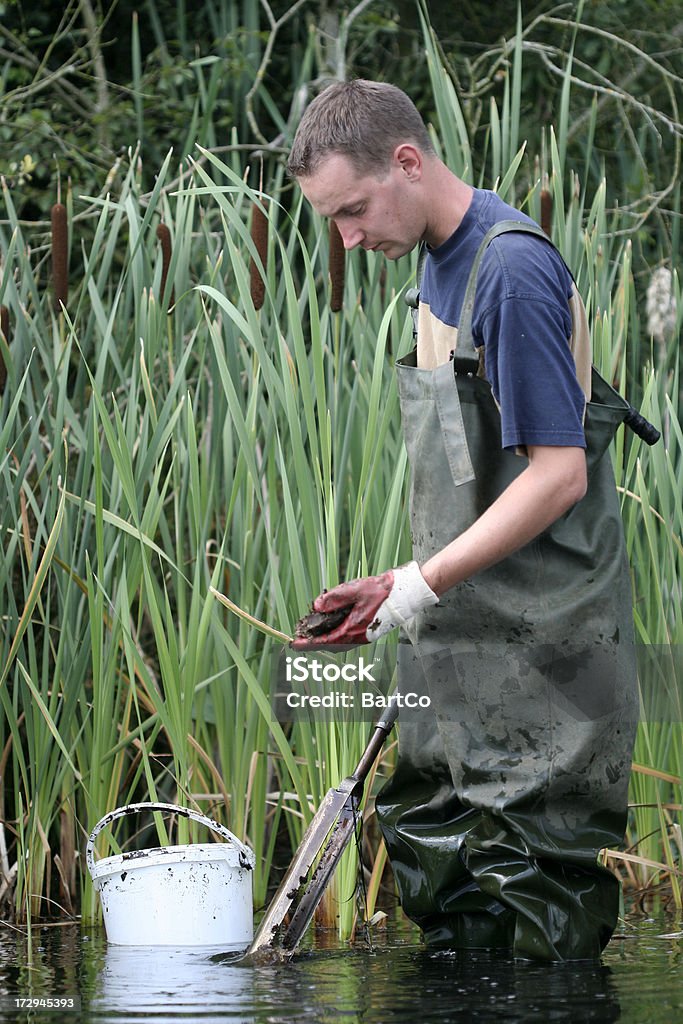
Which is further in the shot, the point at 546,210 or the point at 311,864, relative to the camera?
the point at 546,210

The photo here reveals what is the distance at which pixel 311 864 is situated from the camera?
2.27 meters

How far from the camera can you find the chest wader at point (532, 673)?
6.72 ft

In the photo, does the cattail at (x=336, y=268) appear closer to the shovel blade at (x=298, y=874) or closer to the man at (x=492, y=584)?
the man at (x=492, y=584)

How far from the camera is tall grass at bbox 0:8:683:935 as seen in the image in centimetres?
266

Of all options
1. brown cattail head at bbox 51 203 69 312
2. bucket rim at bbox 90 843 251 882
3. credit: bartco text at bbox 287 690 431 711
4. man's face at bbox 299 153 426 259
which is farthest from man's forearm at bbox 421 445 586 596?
brown cattail head at bbox 51 203 69 312

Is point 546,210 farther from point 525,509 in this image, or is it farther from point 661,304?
point 525,509

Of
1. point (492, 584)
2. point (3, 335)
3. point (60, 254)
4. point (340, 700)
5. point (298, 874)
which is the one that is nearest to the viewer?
point (492, 584)

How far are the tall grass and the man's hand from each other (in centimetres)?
66

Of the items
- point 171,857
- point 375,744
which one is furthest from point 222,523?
point 375,744

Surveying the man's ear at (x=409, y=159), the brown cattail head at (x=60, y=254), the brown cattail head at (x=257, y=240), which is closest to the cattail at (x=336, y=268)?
the brown cattail head at (x=257, y=240)

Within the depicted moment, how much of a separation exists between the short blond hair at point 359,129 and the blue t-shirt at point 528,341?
0.76 feet

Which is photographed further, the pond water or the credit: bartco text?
the credit: bartco text

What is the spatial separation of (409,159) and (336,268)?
0.91m

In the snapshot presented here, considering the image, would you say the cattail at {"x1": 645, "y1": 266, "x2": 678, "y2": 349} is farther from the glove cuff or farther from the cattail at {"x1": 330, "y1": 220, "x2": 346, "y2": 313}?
the glove cuff
